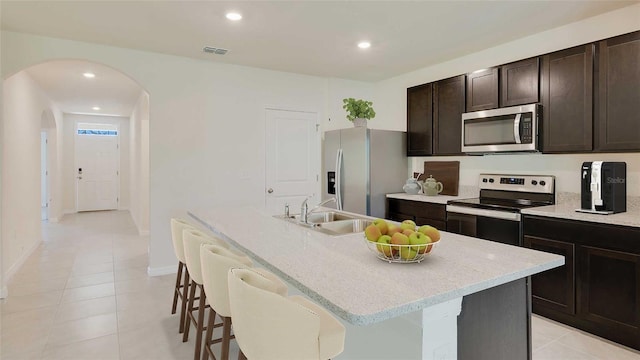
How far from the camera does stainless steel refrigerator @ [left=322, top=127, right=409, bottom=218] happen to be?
4.42 m

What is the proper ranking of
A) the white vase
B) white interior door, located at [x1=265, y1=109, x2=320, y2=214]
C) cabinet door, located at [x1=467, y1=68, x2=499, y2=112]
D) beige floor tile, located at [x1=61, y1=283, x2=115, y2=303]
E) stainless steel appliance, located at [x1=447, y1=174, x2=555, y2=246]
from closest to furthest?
stainless steel appliance, located at [x1=447, y1=174, x2=555, y2=246], beige floor tile, located at [x1=61, y1=283, x2=115, y2=303], cabinet door, located at [x1=467, y1=68, x2=499, y2=112], the white vase, white interior door, located at [x1=265, y1=109, x2=320, y2=214]

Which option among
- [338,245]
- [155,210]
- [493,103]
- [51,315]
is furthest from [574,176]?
[51,315]

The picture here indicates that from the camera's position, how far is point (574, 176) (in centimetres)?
326

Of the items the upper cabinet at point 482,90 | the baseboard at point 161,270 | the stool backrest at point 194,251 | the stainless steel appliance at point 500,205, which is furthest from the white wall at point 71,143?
the stainless steel appliance at point 500,205

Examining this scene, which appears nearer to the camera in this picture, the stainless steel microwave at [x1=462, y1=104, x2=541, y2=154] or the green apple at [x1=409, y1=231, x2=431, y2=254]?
the green apple at [x1=409, y1=231, x2=431, y2=254]

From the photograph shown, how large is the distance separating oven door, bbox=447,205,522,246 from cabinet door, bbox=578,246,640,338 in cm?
51

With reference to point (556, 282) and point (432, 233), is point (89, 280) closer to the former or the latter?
point (432, 233)

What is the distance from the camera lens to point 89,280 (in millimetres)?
3949

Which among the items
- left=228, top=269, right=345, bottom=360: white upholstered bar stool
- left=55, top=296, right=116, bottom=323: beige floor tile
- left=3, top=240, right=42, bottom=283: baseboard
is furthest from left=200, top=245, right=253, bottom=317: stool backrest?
left=3, top=240, right=42, bottom=283: baseboard

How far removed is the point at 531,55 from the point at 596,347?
261cm

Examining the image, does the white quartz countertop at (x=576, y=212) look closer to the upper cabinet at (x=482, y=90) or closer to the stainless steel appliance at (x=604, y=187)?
the stainless steel appliance at (x=604, y=187)

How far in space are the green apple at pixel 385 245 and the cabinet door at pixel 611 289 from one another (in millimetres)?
2026

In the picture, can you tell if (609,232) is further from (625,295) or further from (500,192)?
(500,192)

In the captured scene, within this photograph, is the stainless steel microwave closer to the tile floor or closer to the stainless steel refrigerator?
the stainless steel refrigerator
